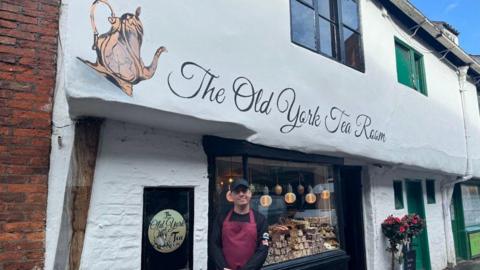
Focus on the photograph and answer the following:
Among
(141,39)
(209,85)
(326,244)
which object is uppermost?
(141,39)

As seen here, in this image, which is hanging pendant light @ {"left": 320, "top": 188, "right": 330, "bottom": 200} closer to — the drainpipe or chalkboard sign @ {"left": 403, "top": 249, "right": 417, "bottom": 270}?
chalkboard sign @ {"left": 403, "top": 249, "right": 417, "bottom": 270}

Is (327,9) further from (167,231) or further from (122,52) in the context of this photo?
(167,231)

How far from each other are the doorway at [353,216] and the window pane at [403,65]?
2382 millimetres

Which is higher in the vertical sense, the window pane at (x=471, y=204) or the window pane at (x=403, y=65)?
the window pane at (x=403, y=65)

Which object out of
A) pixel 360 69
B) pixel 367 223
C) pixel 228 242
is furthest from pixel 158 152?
pixel 367 223

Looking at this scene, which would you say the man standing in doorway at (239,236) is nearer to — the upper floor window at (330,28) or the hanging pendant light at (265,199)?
the hanging pendant light at (265,199)

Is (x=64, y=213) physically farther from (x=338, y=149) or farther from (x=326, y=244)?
(x=326, y=244)

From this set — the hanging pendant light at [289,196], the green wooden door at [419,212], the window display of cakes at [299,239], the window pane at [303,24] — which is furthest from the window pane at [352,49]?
the green wooden door at [419,212]

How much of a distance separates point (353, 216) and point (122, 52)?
19.6 ft

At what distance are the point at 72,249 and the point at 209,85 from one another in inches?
82.2

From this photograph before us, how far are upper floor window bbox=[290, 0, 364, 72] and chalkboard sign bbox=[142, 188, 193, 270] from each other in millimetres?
2802

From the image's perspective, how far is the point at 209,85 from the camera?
418 centimetres

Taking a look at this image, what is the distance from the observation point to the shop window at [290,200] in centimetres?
496

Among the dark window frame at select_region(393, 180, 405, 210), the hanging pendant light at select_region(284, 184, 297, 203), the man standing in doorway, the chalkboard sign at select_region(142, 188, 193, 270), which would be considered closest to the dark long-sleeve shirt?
the man standing in doorway
